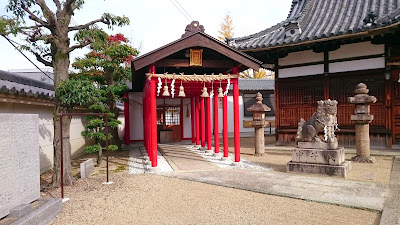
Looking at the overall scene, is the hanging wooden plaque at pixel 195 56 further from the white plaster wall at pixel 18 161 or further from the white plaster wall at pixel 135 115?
the white plaster wall at pixel 135 115

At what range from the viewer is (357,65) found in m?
11.6

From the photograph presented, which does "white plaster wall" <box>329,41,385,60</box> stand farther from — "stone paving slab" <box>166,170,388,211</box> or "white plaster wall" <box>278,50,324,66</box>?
"stone paving slab" <box>166,170,388,211</box>

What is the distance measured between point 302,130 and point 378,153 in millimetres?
4305

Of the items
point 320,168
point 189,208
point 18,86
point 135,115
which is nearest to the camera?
point 189,208

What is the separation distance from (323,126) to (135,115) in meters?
11.9

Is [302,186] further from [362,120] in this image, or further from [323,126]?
[362,120]

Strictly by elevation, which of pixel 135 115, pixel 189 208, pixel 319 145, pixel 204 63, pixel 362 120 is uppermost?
pixel 204 63

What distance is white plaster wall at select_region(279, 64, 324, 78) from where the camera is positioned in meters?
12.6

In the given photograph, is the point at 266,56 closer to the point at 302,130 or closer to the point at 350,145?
the point at 350,145

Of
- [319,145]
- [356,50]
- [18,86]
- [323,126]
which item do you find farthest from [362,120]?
[18,86]

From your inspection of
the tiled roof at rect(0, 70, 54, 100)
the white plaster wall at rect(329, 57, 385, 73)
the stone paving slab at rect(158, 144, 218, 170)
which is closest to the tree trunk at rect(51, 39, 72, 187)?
the tiled roof at rect(0, 70, 54, 100)

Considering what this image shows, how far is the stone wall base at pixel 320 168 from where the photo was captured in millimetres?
7345

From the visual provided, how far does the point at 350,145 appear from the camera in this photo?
39.2ft

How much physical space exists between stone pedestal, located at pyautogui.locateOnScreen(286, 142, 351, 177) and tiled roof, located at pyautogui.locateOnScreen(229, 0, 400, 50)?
5.08 metres
